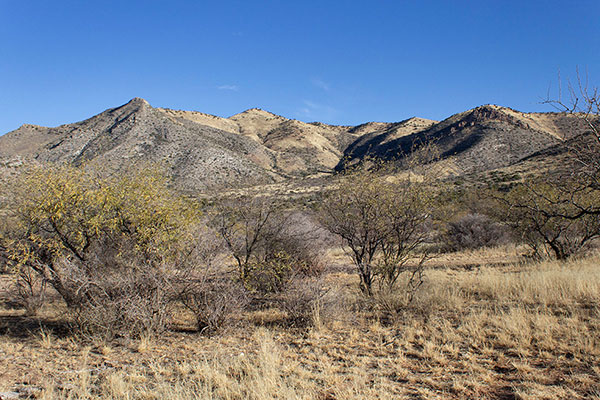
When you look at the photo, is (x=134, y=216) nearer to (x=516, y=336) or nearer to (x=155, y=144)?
(x=516, y=336)

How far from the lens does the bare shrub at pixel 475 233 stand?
66.4ft

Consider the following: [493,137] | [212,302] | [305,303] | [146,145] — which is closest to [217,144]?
[146,145]

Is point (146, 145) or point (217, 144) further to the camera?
point (217, 144)

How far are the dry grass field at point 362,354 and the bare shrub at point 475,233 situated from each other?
12679mm

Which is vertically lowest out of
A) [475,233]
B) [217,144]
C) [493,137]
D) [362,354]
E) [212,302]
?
[362,354]

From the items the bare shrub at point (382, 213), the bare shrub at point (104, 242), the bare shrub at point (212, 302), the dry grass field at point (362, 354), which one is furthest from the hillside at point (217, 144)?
the bare shrub at point (212, 302)

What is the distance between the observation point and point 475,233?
815 inches

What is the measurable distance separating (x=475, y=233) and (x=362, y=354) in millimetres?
17965

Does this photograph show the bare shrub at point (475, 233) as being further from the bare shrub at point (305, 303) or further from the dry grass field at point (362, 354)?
the bare shrub at point (305, 303)

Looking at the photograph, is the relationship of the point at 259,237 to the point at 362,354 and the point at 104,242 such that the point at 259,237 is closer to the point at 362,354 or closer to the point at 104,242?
the point at 104,242

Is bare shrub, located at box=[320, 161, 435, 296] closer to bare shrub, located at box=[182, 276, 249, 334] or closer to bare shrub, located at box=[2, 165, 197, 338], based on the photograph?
bare shrub, located at box=[182, 276, 249, 334]

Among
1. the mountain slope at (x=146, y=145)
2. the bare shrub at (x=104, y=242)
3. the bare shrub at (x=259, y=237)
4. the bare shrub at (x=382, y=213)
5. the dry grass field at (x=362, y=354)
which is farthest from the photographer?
the mountain slope at (x=146, y=145)

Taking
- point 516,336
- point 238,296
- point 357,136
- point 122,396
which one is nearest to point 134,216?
point 238,296

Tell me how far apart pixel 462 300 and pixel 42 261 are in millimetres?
10223
